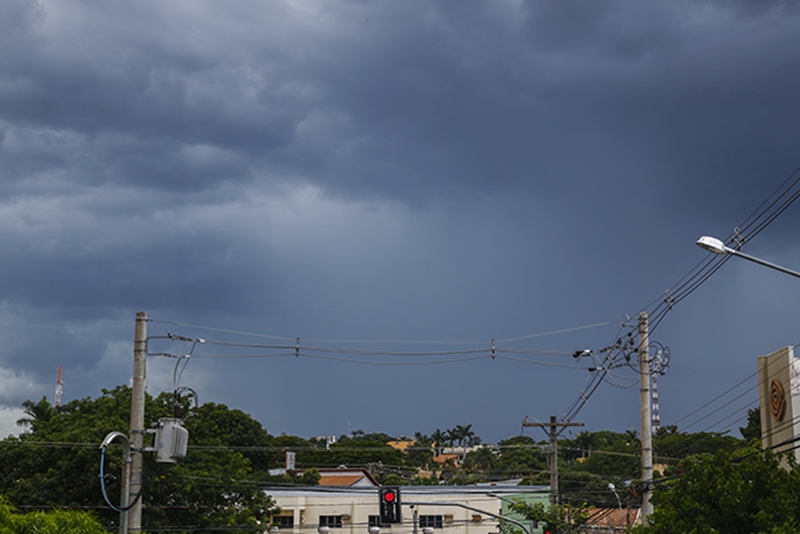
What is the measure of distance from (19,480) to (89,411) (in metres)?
6.08

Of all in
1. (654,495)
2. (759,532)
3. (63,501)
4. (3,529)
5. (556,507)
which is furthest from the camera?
(556,507)

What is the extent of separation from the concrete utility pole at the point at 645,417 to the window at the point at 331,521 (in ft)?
144

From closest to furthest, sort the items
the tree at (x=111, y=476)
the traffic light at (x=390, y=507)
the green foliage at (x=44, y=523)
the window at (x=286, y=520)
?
the green foliage at (x=44, y=523) → the traffic light at (x=390, y=507) → the tree at (x=111, y=476) → the window at (x=286, y=520)

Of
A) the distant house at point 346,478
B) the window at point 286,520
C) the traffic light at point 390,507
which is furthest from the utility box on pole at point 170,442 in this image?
the distant house at point 346,478

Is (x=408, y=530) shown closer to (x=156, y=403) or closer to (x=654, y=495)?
A: (x=156, y=403)

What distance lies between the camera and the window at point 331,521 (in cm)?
7262

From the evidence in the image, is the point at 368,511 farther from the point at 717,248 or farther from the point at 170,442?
the point at 717,248

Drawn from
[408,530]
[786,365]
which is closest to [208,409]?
[408,530]

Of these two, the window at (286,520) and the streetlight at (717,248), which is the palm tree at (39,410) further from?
the streetlight at (717,248)

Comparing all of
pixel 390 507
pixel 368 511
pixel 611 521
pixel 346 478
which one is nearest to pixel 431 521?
pixel 368 511

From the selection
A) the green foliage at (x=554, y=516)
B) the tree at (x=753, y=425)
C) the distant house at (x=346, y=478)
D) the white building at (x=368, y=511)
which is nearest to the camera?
the green foliage at (x=554, y=516)

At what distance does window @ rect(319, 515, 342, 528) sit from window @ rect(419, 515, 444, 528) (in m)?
6.31

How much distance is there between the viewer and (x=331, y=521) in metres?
72.9

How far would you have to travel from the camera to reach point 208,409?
3433 inches
